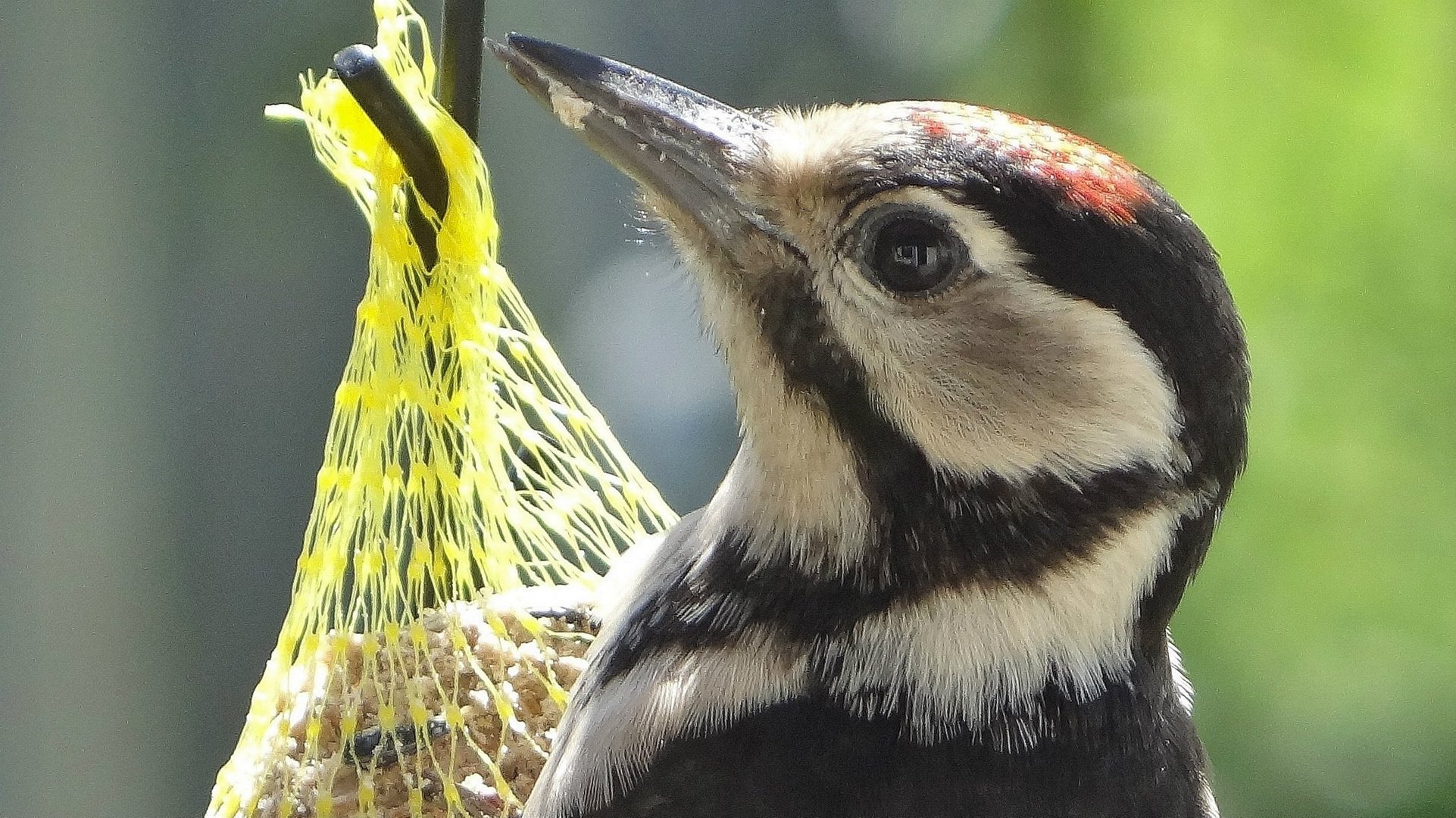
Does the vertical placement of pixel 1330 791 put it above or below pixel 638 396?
below

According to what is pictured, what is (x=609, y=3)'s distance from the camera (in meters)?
3.42

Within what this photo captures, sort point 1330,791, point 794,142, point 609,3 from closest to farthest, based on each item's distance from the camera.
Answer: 1. point 794,142
2. point 609,3
3. point 1330,791

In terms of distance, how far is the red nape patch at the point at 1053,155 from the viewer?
3.26 ft

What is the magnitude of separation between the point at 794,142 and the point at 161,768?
2.60m

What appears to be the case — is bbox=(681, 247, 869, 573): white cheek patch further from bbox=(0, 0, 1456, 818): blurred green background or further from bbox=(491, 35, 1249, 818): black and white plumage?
bbox=(0, 0, 1456, 818): blurred green background

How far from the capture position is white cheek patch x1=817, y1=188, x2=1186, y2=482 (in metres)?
1.04

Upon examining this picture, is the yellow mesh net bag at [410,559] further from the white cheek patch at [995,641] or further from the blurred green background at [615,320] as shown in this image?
the blurred green background at [615,320]

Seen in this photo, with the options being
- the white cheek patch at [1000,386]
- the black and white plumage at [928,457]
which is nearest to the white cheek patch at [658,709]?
the black and white plumage at [928,457]

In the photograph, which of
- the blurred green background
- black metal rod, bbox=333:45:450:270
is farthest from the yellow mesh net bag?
the blurred green background

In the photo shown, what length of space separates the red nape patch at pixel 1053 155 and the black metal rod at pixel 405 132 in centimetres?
39

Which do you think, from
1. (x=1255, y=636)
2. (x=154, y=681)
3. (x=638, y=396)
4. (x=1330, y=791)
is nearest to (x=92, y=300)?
(x=154, y=681)

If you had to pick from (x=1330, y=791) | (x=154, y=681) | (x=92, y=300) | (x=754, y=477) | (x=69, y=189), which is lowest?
(x=1330, y=791)

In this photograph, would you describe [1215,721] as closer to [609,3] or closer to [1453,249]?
[1453,249]

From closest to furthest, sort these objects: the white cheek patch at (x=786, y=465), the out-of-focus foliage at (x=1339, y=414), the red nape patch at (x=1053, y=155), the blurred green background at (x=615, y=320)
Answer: the red nape patch at (x=1053, y=155) → the white cheek patch at (x=786, y=465) → the blurred green background at (x=615, y=320) → the out-of-focus foliage at (x=1339, y=414)
